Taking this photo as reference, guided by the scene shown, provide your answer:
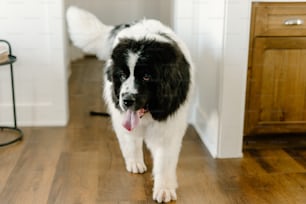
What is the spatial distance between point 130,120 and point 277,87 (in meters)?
0.90

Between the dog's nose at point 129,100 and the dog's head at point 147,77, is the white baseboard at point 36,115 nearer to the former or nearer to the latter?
the dog's head at point 147,77

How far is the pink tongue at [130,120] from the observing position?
71.5 inches

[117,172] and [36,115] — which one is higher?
[36,115]

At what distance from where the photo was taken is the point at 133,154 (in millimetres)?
2178

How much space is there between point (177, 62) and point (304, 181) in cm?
88

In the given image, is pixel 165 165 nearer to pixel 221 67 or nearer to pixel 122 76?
pixel 122 76

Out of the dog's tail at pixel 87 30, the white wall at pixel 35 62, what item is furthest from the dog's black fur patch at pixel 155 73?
the white wall at pixel 35 62

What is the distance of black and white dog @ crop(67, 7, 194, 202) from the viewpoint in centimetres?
168

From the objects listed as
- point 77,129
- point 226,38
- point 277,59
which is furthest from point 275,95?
point 77,129

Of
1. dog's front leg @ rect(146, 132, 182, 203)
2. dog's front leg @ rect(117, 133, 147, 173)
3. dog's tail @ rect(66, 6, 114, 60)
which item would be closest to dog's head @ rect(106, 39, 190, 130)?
dog's front leg @ rect(146, 132, 182, 203)

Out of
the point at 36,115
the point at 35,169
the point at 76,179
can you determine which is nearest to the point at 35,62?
the point at 36,115

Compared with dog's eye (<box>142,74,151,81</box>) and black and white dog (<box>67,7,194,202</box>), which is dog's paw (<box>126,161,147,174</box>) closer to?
black and white dog (<box>67,7,194,202</box>)

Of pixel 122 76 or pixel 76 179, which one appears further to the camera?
pixel 76 179

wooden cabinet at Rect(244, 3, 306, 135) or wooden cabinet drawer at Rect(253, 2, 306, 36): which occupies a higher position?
wooden cabinet drawer at Rect(253, 2, 306, 36)
